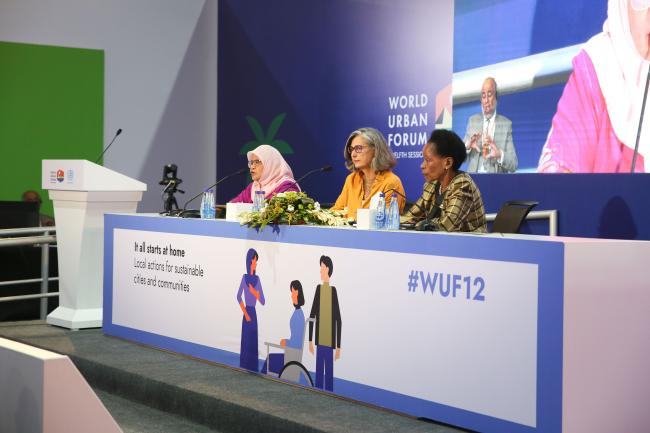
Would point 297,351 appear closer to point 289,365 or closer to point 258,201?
Answer: point 289,365

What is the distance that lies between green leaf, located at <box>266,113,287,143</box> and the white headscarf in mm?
3852

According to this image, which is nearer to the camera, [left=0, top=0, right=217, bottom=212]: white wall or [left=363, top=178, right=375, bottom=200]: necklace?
[left=363, top=178, right=375, bottom=200]: necklace

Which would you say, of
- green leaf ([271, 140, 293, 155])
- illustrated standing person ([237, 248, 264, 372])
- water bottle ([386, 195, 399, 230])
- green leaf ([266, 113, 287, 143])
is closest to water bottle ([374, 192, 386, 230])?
water bottle ([386, 195, 399, 230])

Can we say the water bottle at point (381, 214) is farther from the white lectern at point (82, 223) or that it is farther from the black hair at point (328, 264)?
the white lectern at point (82, 223)

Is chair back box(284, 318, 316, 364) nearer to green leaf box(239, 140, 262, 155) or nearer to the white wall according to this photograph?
green leaf box(239, 140, 262, 155)

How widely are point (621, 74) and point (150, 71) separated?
18.2ft

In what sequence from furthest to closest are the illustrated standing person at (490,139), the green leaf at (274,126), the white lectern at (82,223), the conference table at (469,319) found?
1. the green leaf at (274,126)
2. the illustrated standing person at (490,139)
3. the white lectern at (82,223)
4. the conference table at (469,319)

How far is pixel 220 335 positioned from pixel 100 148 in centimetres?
548

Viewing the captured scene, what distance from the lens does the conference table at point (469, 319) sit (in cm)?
292

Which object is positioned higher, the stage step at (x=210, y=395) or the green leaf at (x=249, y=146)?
the green leaf at (x=249, y=146)

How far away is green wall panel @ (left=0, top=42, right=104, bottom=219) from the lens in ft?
28.8

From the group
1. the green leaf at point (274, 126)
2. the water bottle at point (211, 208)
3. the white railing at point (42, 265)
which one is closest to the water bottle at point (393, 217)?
the water bottle at point (211, 208)

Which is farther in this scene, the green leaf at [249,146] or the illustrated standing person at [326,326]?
the green leaf at [249,146]

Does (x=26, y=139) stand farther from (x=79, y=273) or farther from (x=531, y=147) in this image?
(x=531, y=147)
